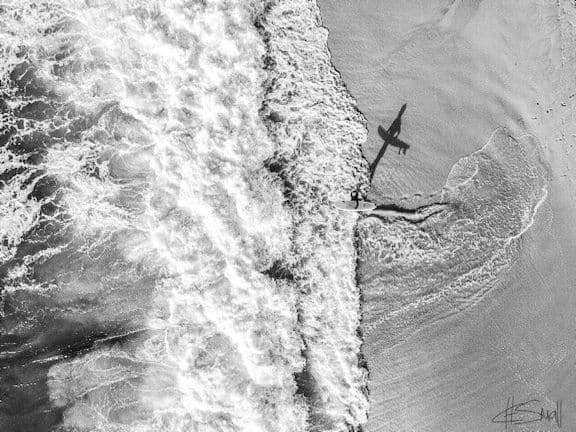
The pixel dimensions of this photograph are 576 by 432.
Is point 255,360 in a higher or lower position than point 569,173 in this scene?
lower

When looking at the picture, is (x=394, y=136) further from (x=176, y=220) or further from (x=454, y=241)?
(x=176, y=220)

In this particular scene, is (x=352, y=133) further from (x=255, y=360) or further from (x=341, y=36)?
(x=255, y=360)

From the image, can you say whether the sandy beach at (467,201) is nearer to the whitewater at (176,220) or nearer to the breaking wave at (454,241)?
the breaking wave at (454,241)

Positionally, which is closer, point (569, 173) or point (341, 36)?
point (341, 36)

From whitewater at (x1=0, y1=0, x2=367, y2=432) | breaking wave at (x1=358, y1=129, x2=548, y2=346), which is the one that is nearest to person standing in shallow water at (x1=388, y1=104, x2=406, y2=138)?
whitewater at (x1=0, y1=0, x2=367, y2=432)

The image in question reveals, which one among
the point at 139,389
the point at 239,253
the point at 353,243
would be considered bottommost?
the point at 139,389

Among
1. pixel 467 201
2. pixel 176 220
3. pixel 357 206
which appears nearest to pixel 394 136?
pixel 357 206

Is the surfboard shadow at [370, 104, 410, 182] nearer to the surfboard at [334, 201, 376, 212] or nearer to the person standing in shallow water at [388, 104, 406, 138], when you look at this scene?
the person standing in shallow water at [388, 104, 406, 138]

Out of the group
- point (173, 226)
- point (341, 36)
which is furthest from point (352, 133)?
point (173, 226)
